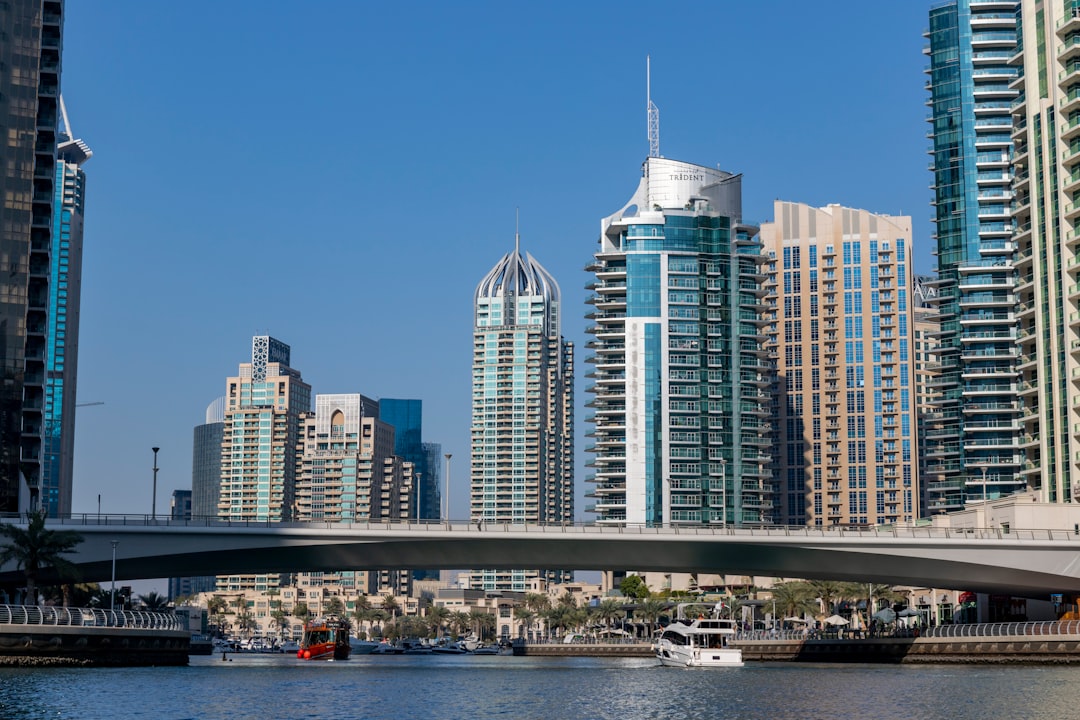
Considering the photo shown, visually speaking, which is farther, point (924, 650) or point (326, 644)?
point (326, 644)

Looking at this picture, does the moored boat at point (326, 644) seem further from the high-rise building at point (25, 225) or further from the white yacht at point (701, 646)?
the white yacht at point (701, 646)

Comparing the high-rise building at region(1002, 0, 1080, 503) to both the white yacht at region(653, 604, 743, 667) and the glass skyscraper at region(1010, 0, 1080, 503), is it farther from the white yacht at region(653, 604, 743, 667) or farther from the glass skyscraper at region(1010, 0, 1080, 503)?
the white yacht at region(653, 604, 743, 667)

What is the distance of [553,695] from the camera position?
85.2 meters

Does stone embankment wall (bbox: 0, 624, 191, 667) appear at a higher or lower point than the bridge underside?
lower

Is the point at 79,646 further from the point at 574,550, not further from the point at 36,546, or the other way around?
the point at 574,550

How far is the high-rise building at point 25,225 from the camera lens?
13775cm

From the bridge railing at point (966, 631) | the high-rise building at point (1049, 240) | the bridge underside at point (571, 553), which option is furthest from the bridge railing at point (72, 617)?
the high-rise building at point (1049, 240)

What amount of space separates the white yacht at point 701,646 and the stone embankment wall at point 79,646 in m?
42.5

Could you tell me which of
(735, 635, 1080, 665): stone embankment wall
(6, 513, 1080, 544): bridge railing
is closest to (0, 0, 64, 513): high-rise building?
(6, 513, 1080, 544): bridge railing

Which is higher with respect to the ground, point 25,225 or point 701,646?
point 25,225

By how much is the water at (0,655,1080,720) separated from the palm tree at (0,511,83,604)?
10.7m

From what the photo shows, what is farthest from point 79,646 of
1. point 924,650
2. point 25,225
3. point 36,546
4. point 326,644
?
point 326,644

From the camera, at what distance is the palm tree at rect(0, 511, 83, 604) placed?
340 feet

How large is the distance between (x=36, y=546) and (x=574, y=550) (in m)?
38.7
